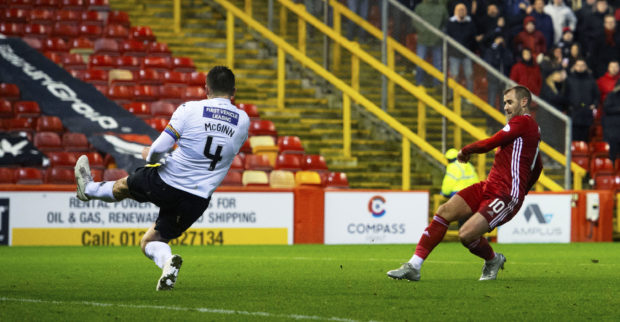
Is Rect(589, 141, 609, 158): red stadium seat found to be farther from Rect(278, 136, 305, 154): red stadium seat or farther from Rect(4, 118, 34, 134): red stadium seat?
Rect(4, 118, 34, 134): red stadium seat

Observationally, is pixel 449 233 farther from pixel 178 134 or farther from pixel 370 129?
pixel 178 134

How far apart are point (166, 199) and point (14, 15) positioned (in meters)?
15.6

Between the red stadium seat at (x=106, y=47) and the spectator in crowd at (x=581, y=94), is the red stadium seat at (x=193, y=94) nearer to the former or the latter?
the red stadium seat at (x=106, y=47)

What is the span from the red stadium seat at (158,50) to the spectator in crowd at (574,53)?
824 cm

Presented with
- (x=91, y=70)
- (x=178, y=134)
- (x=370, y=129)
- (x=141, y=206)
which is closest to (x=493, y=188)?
(x=178, y=134)

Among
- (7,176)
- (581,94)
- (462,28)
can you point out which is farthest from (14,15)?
(581,94)

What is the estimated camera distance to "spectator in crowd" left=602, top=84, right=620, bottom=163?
65.5ft

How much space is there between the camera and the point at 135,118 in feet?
61.9

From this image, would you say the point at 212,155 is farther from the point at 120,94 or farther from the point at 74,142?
the point at 120,94

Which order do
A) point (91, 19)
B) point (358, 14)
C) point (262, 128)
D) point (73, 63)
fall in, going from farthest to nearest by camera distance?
point (91, 19), point (73, 63), point (358, 14), point (262, 128)

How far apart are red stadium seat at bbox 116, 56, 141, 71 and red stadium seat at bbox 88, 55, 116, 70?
0.41 feet

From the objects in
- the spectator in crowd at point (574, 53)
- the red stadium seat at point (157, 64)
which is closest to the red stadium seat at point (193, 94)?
the red stadium seat at point (157, 64)

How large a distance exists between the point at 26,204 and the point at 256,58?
8.62 metres

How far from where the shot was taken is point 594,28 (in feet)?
71.2
